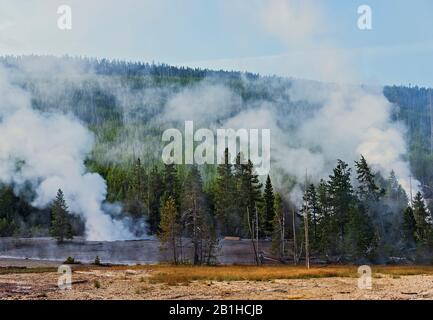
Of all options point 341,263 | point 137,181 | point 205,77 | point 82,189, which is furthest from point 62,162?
point 341,263

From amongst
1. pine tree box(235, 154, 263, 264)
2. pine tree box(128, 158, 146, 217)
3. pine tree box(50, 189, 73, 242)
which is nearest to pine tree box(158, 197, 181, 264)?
pine tree box(235, 154, 263, 264)

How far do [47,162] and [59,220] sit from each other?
24.3ft

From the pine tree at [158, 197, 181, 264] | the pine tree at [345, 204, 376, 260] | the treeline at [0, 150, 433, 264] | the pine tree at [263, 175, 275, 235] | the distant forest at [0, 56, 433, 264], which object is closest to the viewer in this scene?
the pine tree at [158, 197, 181, 264]

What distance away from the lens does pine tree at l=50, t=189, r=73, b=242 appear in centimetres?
2590

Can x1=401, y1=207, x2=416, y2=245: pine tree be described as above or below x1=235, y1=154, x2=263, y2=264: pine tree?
below

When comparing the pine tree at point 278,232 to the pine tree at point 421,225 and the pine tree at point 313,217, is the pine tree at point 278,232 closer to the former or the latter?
the pine tree at point 313,217

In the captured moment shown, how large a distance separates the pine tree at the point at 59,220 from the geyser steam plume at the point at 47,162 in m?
1.53

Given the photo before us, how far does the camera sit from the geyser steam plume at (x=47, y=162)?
30000 mm

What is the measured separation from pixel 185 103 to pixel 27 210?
1388 cm

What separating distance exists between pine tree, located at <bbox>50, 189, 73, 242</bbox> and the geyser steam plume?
1528 millimetres

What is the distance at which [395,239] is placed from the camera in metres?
28.9

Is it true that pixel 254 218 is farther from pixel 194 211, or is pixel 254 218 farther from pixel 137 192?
pixel 137 192

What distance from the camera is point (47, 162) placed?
32.9 metres

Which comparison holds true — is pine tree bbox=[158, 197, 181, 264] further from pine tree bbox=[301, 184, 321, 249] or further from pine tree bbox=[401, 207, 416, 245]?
pine tree bbox=[401, 207, 416, 245]
